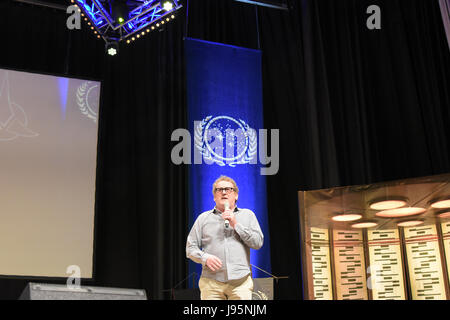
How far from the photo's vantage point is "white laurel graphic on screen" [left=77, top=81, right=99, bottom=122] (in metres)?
4.74

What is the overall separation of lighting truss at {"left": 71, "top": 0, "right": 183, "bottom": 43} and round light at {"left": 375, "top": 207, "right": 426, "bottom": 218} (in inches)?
98.4

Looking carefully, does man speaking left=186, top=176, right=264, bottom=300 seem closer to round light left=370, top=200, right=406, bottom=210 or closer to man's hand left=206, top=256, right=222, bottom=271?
man's hand left=206, top=256, right=222, bottom=271

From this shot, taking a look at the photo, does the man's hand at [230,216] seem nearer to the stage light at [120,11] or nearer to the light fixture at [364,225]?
the light fixture at [364,225]

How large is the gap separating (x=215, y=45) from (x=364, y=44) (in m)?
1.93

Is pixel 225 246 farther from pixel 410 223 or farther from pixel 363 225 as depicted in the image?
pixel 410 223

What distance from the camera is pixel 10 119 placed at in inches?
175

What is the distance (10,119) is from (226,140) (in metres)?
2.09

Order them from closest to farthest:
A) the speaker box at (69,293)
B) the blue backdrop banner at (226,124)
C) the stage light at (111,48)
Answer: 1. the speaker box at (69,293)
2. the stage light at (111,48)
3. the blue backdrop banner at (226,124)

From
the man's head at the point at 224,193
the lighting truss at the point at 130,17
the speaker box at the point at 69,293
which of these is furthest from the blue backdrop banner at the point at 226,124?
the speaker box at the point at 69,293

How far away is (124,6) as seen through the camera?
432 centimetres

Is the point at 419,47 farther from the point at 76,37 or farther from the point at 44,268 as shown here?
the point at 44,268

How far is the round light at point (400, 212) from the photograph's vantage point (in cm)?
373

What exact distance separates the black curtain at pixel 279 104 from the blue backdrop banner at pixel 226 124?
0.34m

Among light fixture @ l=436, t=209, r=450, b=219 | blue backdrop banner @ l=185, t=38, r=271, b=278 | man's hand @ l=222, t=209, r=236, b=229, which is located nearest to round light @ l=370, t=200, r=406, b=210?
light fixture @ l=436, t=209, r=450, b=219
